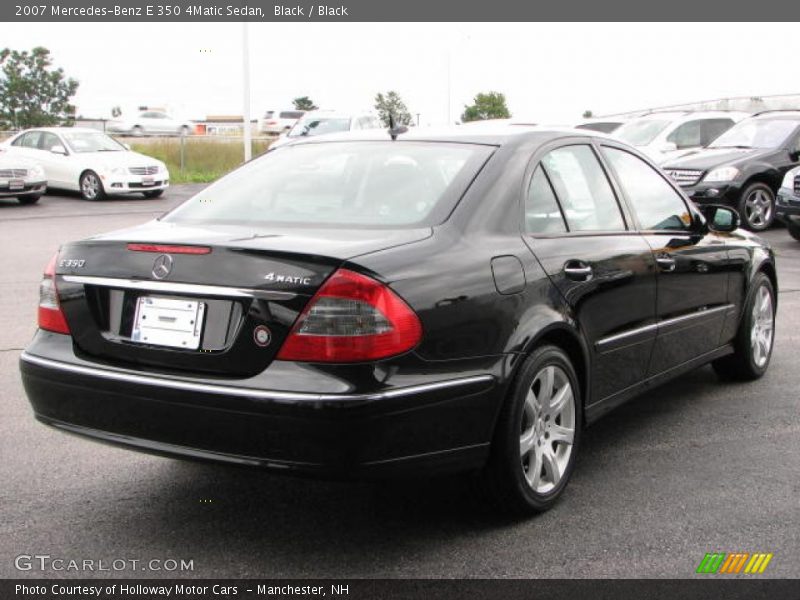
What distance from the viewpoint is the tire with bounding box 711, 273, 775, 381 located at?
20.0 feet

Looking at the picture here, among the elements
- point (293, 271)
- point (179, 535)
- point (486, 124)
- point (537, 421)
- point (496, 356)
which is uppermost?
point (486, 124)

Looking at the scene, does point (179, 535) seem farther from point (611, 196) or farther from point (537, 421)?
point (611, 196)

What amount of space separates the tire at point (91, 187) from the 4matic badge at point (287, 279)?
63.4 ft

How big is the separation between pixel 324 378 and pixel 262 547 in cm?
82

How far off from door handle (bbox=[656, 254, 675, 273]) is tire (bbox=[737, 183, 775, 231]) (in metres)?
10.4

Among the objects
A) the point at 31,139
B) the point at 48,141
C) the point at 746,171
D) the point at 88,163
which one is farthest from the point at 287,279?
the point at 31,139

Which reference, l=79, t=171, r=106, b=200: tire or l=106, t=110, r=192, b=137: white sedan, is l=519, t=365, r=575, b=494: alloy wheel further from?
l=106, t=110, r=192, b=137: white sedan

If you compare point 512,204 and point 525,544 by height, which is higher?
point 512,204

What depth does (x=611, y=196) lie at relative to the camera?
16.2 ft

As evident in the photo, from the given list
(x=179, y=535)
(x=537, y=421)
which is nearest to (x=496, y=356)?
(x=537, y=421)

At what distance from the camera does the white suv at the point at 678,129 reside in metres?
19.6

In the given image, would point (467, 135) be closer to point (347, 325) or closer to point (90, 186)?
point (347, 325)
